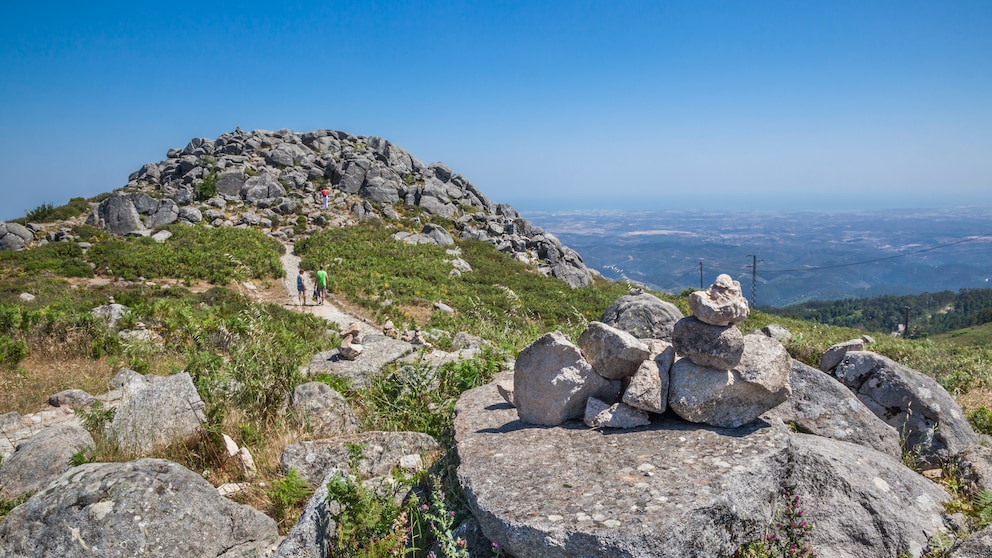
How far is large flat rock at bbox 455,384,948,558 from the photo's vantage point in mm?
3365

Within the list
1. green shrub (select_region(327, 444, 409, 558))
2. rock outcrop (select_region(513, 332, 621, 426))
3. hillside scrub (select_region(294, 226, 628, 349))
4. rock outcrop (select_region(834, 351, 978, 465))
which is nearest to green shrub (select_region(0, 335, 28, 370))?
hillside scrub (select_region(294, 226, 628, 349))

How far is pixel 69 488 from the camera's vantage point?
4074 millimetres

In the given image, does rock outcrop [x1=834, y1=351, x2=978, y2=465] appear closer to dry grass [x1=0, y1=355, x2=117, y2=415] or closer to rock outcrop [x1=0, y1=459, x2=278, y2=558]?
rock outcrop [x1=0, y1=459, x2=278, y2=558]

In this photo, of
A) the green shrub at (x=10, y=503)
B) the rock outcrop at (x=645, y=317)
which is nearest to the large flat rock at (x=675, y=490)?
the green shrub at (x=10, y=503)

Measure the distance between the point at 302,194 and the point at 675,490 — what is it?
53745 millimetres

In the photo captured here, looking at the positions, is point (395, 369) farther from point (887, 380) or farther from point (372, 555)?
point (887, 380)

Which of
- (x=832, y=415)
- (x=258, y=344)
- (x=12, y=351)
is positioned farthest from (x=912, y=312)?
(x=12, y=351)

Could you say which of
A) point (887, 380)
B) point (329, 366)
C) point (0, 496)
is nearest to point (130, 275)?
point (329, 366)

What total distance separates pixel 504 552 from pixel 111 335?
13607 millimetres

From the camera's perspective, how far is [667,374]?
16.3 feet

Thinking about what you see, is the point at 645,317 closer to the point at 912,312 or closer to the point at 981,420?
the point at 981,420

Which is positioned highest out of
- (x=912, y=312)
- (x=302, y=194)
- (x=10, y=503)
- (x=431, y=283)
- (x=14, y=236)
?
(x=302, y=194)

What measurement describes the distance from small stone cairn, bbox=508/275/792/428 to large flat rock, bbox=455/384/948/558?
160 mm

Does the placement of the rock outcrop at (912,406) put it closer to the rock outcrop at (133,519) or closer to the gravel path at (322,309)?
the rock outcrop at (133,519)
